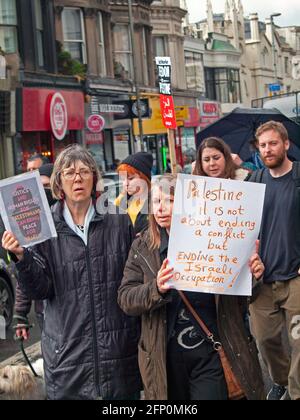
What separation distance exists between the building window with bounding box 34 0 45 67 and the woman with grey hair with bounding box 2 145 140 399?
74.6ft

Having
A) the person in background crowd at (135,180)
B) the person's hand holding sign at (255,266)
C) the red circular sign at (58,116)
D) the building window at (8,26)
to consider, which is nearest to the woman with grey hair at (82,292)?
the person's hand holding sign at (255,266)

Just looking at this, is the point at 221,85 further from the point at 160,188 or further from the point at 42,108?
the point at 160,188

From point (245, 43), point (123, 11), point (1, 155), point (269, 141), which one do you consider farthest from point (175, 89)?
point (269, 141)

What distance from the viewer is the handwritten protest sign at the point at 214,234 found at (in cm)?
391

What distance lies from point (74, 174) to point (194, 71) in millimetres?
50352

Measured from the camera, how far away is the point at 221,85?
6091 centimetres

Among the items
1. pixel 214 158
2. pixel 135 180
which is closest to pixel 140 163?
pixel 135 180

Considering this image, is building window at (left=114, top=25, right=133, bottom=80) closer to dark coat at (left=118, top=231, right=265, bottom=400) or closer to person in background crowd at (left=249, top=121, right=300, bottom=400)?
person in background crowd at (left=249, top=121, right=300, bottom=400)

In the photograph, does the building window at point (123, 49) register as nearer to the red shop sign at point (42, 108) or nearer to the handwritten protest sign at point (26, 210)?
the red shop sign at point (42, 108)

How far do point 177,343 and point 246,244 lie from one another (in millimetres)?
608

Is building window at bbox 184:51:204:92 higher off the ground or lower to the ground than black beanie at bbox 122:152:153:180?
higher

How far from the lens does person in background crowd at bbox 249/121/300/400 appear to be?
17.5 ft

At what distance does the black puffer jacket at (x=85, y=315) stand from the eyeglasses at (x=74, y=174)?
0.80 ft

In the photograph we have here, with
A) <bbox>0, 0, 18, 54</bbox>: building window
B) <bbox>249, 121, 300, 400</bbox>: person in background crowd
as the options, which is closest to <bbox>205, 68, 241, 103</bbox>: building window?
<bbox>0, 0, 18, 54</bbox>: building window
